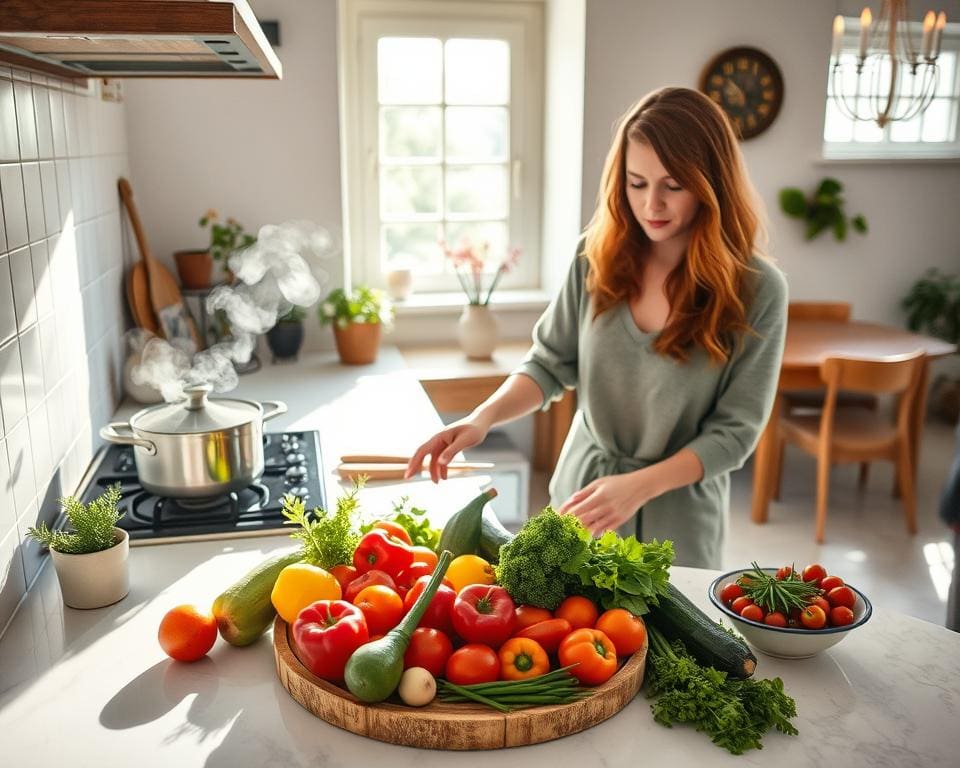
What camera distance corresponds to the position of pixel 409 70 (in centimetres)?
366

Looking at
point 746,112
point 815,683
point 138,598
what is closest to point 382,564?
point 138,598

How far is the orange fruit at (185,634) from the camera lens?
1082 millimetres

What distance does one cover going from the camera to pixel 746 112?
3.86m

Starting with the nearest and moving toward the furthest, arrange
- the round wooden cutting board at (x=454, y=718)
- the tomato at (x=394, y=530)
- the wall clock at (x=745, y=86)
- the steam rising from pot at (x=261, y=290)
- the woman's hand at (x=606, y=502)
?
the round wooden cutting board at (x=454, y=718), the tomato at (x=394, y=530), the woman's hand at (x=606, y=502), the steam rising from pot at (x=261, y=290), the wall clock at (x=745, y=86)

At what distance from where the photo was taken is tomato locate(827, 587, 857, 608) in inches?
44.4

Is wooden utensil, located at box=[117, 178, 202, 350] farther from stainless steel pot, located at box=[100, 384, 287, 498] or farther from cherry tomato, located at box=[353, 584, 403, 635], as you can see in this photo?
cherry tomato, located at box=[353, 584, 403, 635]

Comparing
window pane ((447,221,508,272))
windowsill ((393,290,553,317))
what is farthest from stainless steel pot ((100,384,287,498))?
window pane ((447,221,508,272))

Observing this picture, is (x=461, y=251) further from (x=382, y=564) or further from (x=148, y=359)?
(x=382, y=564)

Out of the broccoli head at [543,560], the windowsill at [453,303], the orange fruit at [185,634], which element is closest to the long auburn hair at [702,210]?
the broccoli head at [543,560]

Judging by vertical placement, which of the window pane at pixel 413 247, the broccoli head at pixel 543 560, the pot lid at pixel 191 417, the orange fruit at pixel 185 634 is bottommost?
the orange fruit at pixel 185 634

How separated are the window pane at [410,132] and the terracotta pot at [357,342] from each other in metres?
1.11

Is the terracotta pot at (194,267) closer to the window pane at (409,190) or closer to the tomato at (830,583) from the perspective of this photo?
the window pane at (409,190)

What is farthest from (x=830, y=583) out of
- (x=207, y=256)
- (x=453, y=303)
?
(x=453, y=303)

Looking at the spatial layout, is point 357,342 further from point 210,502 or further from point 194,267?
point 210,502
